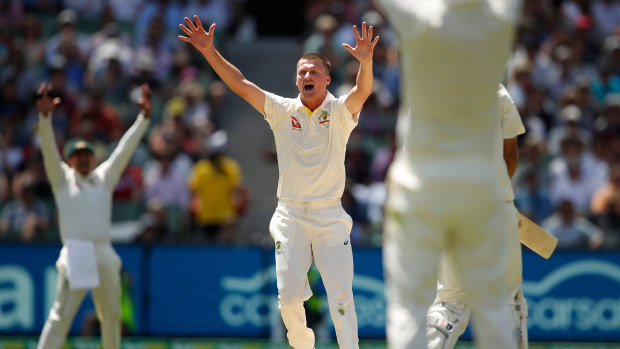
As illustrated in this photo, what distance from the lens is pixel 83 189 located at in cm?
951

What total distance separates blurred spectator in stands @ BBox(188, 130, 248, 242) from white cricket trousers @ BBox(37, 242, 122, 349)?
4.44 m

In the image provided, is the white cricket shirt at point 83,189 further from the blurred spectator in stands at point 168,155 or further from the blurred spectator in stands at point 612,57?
the blurred spectator in stands at point 612,57

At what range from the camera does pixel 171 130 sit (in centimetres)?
1484

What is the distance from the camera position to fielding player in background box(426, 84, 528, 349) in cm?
709

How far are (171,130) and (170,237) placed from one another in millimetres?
1743

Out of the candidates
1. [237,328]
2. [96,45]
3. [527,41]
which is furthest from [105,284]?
[527,41]

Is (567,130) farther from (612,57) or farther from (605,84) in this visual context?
(612,57)

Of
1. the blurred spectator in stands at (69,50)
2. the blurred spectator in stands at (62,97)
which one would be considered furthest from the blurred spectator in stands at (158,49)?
the blurred spectator in stands at (62,97)

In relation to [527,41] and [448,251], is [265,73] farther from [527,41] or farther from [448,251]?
[448,251]

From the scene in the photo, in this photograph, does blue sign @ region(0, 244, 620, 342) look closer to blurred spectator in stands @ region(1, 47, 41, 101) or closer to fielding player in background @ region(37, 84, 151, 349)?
fielding player in background @ region(37, 84, 151, 349)

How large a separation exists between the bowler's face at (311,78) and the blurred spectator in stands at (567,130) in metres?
7.53

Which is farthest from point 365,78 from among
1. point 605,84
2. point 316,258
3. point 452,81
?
point 605,84

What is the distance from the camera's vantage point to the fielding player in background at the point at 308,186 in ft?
25.1

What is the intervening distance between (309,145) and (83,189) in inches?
109
